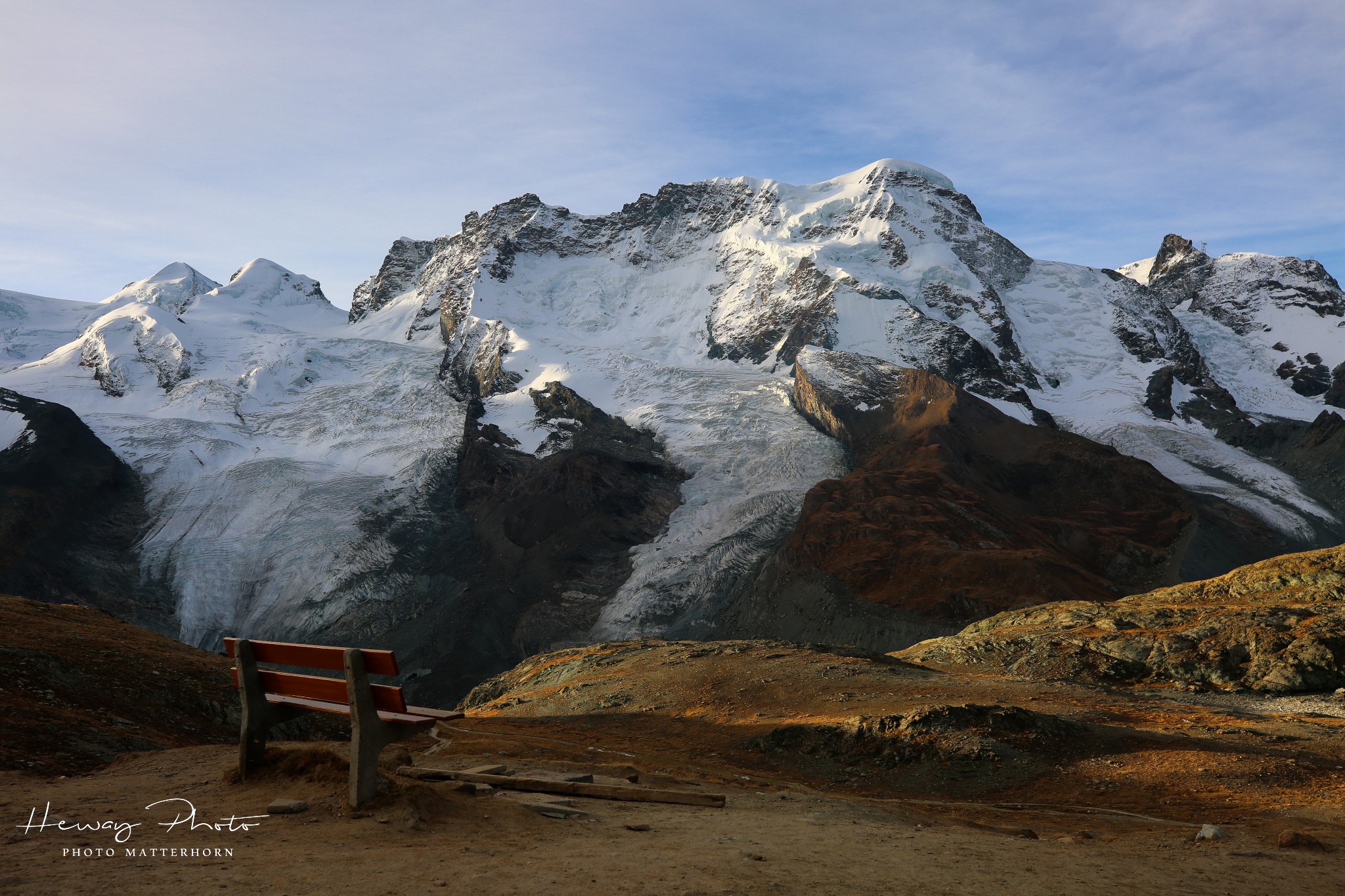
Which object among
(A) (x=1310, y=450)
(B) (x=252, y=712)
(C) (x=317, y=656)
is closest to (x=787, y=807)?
(C) (x=317, y=656)

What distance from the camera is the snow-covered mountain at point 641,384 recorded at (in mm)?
96062

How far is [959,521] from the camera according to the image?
266 feet

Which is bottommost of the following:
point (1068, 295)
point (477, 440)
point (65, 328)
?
point (477, 440)

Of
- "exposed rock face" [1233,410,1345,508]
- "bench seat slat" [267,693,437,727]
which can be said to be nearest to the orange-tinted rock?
"exposed rock face" [1233,410,1345,508]

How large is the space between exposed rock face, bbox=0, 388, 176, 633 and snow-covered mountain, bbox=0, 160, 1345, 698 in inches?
115

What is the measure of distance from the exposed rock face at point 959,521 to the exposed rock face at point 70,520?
202 ft

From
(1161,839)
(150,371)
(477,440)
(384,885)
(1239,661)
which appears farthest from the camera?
(150,371)

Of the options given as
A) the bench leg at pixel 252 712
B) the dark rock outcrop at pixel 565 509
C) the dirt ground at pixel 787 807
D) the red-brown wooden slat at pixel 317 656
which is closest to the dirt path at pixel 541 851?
the dirt ground at pixel 787 807

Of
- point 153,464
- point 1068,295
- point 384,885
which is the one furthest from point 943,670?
point 1068,295

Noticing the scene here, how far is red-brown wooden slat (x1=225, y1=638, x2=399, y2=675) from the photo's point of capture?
8.95m

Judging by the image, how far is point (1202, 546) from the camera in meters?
86.7

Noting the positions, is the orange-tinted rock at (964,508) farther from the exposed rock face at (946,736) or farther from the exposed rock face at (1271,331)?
the exposed rock face at (1271,331)

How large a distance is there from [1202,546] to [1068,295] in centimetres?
10357

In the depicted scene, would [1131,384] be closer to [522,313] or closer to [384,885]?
[522,313]
